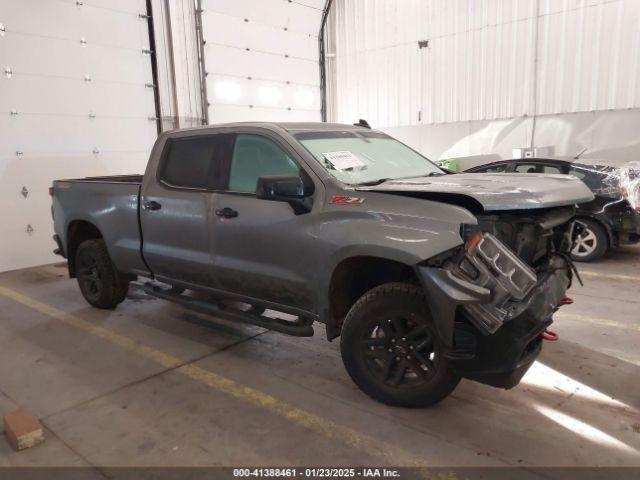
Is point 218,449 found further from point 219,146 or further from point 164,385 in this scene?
point 219,146

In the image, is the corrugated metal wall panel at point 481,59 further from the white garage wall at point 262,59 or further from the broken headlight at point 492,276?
the broken headlight at point 492,276

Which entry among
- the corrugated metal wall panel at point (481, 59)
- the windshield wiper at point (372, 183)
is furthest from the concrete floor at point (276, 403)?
the corrugated metal wall panel at point (481, 59)

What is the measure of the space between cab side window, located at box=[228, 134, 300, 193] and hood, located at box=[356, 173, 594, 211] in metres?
0.67

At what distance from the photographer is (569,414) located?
9.78ft

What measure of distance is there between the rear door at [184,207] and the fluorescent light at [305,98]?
800cm

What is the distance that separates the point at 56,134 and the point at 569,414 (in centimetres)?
788

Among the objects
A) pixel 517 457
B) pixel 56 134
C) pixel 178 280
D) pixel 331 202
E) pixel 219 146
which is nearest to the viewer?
pixel 517 457

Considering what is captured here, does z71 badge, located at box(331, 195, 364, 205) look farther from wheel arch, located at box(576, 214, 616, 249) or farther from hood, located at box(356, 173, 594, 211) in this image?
wheel arch, located at box(576, 214, 616, 249)

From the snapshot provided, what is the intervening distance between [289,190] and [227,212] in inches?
29.3

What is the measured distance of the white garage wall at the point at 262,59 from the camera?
9.98m

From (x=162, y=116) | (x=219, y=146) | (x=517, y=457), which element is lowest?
(x=517, y=457)

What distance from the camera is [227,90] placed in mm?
10234

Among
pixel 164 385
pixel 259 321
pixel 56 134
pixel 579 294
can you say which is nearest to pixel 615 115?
pixel 579 294

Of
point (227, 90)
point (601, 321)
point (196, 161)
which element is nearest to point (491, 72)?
point (227, 90)
